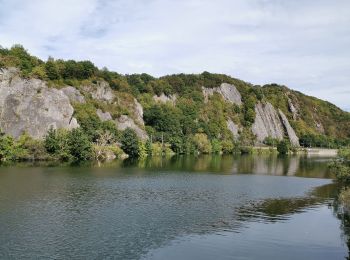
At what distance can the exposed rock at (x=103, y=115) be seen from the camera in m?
131

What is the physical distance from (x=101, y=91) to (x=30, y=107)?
38.0 metres

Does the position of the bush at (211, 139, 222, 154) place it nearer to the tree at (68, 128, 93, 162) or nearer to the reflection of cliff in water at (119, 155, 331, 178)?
the reflection of cliff in water at (119, 155, 331, 178)

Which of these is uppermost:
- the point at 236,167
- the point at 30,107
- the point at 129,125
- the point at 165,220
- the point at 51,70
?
the point at 51,70

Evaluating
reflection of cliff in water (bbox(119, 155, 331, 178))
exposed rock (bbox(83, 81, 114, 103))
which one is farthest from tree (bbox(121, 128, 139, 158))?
exposed rock (bbox(83, 81, 114, 103))

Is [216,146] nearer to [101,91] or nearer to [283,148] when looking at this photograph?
[283,148]

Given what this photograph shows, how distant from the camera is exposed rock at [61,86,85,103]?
127438mm

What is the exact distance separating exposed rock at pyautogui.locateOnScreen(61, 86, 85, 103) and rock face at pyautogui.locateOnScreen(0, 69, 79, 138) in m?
7.77

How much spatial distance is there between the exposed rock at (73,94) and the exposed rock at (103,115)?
235 inches

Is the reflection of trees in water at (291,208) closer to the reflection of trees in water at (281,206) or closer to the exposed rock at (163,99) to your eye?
the reflection of trees in water at (281,206)

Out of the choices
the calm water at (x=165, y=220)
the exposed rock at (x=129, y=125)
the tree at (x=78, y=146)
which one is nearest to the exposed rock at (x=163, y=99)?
the exposed rock at (x=129, y=125)

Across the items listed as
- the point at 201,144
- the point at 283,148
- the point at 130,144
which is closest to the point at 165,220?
the point at 130,144

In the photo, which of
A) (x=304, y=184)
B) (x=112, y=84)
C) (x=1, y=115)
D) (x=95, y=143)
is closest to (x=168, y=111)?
(x=112, y=84)

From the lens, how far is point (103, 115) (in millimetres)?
132250

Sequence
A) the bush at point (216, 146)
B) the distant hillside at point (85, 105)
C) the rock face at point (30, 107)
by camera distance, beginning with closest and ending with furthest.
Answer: the rock face at point (30, 107), the distant hillside at point (85, 105), the bush at point (216, 146)
